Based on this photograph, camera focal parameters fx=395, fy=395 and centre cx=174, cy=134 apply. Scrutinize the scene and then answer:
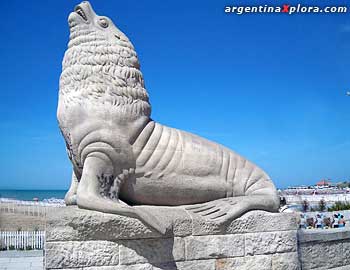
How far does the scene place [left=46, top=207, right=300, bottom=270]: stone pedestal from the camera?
11.0 ft

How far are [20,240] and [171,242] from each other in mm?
11997

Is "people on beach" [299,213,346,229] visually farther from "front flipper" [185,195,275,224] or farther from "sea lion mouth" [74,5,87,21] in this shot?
"sea lion mouth" [74,5,87,21]

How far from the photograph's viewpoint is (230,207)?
3.94 m

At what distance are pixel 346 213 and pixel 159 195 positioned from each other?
1582 centimetres

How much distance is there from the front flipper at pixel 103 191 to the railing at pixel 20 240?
37.2 ft

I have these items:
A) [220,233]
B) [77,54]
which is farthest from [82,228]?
[77,54]

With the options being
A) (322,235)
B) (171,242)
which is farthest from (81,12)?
(322,235)

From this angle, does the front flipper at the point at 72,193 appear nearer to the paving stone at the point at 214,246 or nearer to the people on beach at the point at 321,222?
Result: the paving stone at the point at 214,246

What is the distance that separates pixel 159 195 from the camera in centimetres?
395

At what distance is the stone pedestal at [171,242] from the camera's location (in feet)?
11.0

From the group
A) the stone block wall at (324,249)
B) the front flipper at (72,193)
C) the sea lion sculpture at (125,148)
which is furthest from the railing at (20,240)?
the stone block wall at (324,249)

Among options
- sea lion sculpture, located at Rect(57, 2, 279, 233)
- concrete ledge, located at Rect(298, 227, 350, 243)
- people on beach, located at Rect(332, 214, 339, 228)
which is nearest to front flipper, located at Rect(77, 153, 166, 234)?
sea lion sculpture, located at Rect(57, 2, 279, 233)

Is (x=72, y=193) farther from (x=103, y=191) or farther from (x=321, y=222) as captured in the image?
(x=321, y=222)

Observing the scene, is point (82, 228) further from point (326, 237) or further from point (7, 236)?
point (7, 236)
